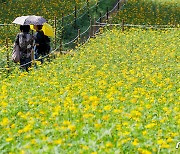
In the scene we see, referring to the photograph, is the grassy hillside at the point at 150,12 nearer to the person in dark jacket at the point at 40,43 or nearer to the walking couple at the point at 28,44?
the person in dark jacket at the point at 40,43

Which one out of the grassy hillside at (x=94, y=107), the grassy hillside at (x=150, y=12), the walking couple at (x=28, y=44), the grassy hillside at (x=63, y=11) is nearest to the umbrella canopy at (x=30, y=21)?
the walking couple at (x=28, y=44)

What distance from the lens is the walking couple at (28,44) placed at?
1180cm

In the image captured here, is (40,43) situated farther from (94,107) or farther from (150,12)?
(150,12)

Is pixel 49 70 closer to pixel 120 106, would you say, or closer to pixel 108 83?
pixel 108 83

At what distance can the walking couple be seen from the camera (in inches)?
465

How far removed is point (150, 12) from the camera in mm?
22250

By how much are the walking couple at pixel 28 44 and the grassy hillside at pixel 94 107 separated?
726 millimetres

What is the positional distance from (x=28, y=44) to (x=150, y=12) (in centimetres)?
1168

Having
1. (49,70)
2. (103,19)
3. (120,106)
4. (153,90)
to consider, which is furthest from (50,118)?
(103,19)

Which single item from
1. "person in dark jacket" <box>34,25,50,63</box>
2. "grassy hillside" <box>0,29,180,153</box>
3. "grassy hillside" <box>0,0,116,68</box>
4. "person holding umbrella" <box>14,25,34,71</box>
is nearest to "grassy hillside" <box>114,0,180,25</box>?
"grassy hillside" <box>0,0,116,68</box>

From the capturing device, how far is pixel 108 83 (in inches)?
354

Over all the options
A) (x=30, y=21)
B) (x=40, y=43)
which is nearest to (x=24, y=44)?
(x=40, y=43)

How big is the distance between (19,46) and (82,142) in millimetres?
7070

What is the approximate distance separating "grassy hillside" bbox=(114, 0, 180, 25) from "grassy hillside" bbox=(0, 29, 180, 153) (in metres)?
9.04
